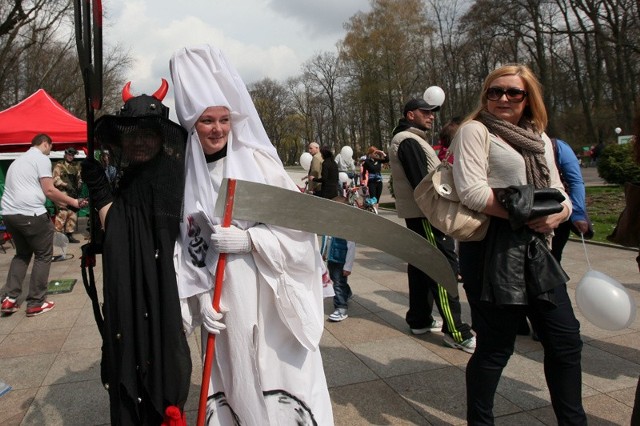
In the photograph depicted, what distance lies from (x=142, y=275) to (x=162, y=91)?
831 millimetres

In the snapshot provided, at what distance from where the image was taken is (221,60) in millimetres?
1962

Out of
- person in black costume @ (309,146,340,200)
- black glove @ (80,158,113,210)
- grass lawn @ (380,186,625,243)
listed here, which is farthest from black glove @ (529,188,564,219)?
person in black costume @ (309,146,340,200)

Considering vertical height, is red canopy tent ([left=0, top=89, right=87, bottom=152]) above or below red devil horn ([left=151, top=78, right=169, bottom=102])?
above

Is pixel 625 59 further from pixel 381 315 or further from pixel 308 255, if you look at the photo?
pixel 308 255

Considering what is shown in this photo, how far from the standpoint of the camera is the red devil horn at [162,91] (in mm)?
2083

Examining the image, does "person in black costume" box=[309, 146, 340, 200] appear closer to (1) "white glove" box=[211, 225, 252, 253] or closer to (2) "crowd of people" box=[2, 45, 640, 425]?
(2) "crowd of people" box=[2, 45, 640, 425]

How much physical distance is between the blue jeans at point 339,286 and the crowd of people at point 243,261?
2.35m

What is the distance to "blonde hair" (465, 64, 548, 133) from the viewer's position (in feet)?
7.45

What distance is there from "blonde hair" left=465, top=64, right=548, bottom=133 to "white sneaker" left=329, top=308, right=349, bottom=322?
262 cm

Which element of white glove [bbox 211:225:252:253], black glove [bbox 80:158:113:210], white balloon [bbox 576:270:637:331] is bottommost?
white balloon [bbox 576:270:637:331]

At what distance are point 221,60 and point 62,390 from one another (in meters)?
2.56

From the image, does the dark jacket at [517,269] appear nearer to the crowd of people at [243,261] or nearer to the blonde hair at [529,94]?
the crowd of people at [243,261]

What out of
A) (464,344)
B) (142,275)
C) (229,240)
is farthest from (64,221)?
(229,240)

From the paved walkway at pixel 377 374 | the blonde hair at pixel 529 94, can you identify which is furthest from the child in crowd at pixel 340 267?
the blonde hair at pixel 529 94
